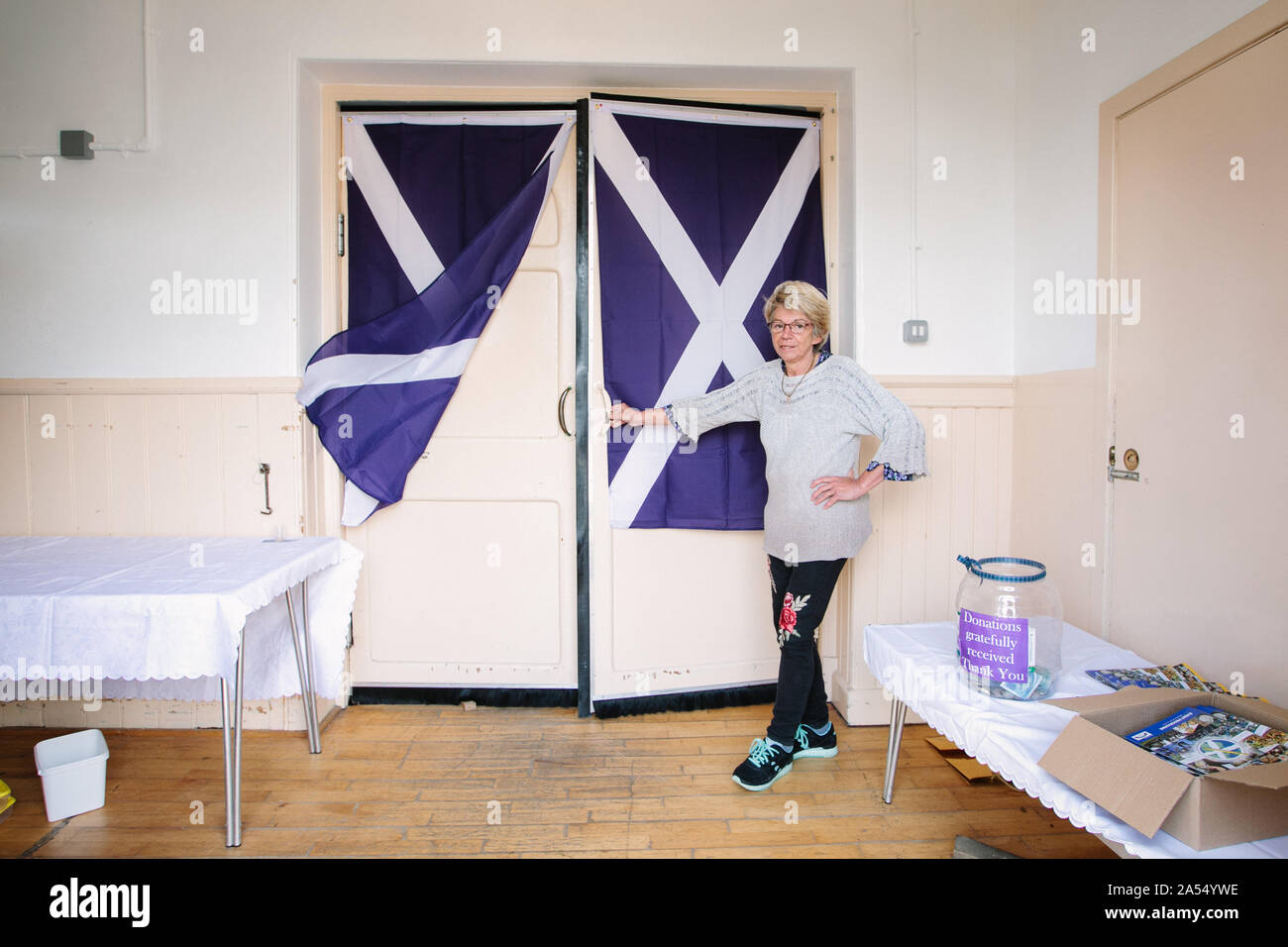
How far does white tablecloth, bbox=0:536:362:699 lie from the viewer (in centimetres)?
174

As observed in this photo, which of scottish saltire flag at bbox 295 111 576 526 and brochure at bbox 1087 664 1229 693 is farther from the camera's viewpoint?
scottish saltire flag at bbox 295 111 576 526

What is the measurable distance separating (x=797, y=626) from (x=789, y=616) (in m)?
0.04

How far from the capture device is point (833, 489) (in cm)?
211

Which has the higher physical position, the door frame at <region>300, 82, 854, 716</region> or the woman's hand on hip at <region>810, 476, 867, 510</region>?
the door frame at <region>300, 82, 854, 716</region>

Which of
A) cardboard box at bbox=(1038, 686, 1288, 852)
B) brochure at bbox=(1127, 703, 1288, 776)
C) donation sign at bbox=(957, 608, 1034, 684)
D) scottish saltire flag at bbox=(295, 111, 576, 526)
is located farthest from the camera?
scottish saltire flag at bbox=(295, 111, 576, 526)

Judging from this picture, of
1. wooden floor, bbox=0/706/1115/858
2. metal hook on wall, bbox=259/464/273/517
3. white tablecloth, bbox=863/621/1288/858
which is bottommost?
wooden floor, bbox=0/706/1115/858

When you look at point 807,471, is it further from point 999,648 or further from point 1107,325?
point 1107,325

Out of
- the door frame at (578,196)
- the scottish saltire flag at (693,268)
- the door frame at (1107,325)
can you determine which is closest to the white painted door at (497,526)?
the door frame at (578,196)

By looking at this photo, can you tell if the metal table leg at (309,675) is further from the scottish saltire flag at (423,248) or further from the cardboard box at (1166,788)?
the cardboard box at (1166,788)

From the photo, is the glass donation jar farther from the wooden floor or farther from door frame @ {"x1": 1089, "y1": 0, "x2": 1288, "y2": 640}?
the wooden floor

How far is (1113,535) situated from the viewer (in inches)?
82.9

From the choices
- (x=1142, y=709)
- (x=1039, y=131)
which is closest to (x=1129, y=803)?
(x=1142, y=709)
